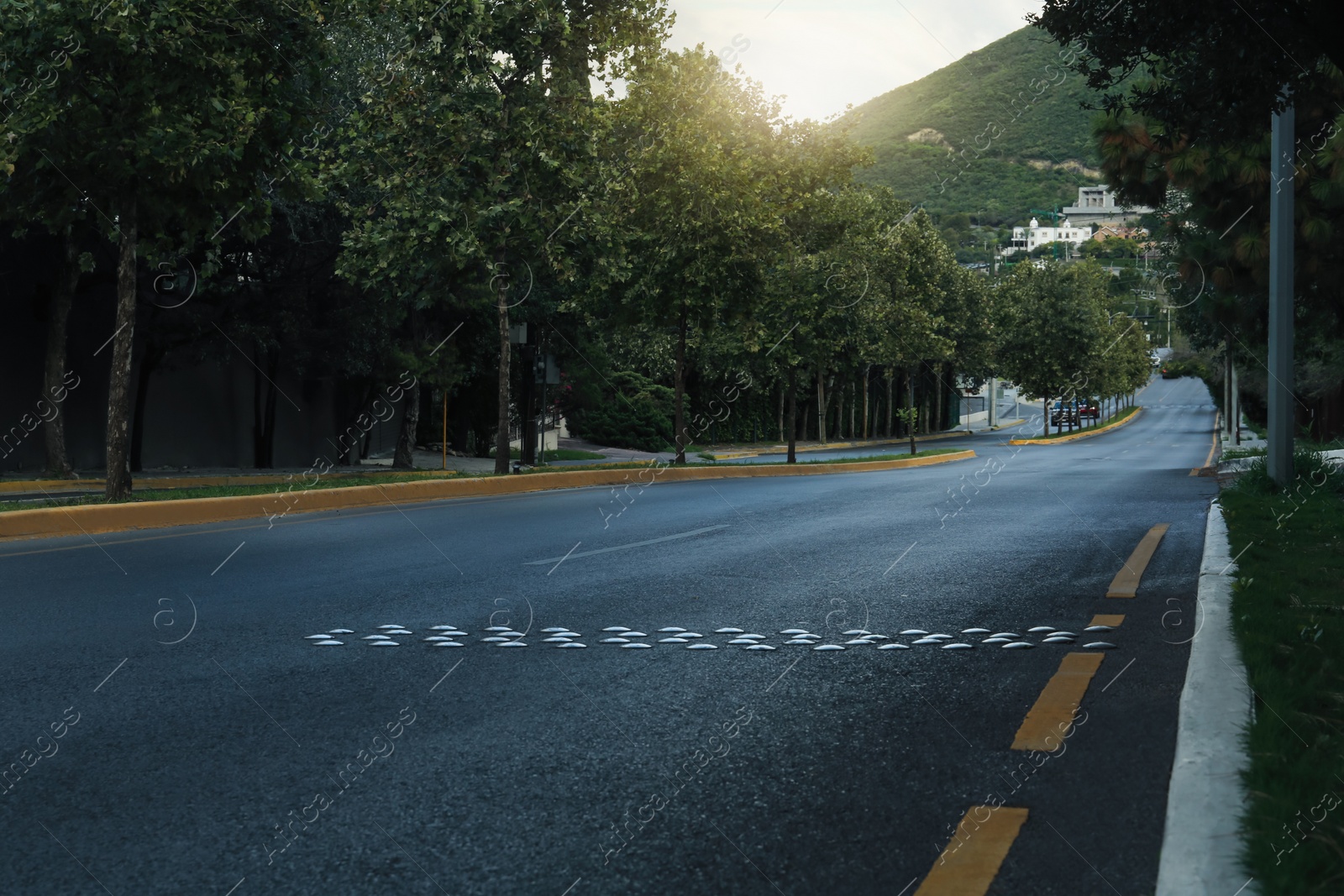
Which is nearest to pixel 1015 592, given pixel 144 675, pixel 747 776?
pixel 747 776

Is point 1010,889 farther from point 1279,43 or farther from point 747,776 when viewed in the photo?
point 1279,43

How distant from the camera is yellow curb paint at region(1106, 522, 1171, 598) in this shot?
849 centimetres

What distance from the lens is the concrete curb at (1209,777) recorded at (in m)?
3.06

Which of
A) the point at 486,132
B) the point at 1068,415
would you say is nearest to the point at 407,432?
the point at 486,132

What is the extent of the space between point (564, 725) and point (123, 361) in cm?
1273

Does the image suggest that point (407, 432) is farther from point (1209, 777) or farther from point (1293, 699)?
point (1209, 777)

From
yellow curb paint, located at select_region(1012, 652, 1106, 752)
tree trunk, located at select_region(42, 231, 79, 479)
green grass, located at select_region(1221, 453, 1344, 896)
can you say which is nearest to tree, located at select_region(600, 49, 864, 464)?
tree trunk, located at select_region(42, 231, 79, 479)

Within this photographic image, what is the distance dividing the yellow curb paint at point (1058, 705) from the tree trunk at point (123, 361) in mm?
12814

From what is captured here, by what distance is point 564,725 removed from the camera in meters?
5.00

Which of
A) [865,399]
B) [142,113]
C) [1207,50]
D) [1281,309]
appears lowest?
[865,399]

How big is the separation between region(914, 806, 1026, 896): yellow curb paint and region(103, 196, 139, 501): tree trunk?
1399 cm

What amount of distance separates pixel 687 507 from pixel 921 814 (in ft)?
40.2

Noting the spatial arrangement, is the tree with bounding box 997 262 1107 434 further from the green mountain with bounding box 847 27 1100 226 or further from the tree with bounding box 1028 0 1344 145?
the tree with bounding box 1028 0 1344 145

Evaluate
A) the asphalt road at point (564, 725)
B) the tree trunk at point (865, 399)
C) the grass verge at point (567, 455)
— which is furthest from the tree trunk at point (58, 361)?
the tree trunk at point (865, 399)
